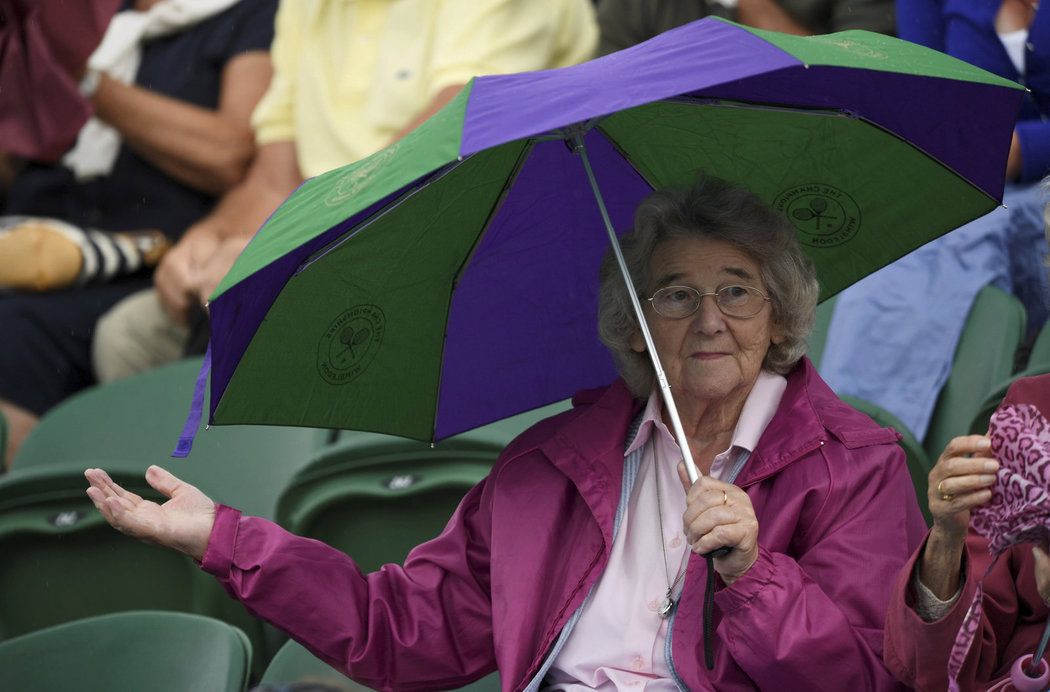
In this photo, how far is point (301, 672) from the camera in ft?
9.71

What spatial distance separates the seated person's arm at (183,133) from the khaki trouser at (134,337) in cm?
58

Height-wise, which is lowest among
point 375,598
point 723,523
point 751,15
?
point 375,598

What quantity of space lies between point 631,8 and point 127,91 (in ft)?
5.99

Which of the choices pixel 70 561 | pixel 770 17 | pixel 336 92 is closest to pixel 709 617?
pixel 70 561

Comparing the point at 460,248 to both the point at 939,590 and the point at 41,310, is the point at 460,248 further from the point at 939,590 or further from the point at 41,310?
the point at 41,310

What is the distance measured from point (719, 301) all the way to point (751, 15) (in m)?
2.31

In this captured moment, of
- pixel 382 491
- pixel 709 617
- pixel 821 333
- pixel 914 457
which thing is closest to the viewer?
pixel 709 617

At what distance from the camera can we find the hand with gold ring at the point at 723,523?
227 centimetres

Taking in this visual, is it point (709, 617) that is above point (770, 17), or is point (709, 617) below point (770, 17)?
below

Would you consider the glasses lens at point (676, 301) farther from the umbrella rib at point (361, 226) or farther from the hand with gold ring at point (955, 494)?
the hand with gold ring at point (955, 494)

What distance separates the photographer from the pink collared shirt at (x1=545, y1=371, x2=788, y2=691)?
2625 mm

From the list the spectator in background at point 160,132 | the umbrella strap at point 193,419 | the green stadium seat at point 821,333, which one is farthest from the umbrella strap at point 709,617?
the spectator in background at point 160,132

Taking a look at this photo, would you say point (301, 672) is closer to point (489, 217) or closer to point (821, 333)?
point (489, 217)

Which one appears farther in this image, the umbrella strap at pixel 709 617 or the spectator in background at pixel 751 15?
the spectator in background at pixel 751 15
